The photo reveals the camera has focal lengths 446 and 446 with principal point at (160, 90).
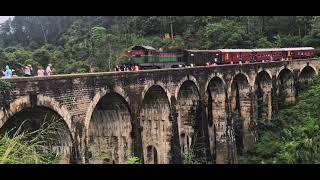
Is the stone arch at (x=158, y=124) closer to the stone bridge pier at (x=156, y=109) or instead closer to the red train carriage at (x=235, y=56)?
the stone bridge pier at (x=156, y=109)

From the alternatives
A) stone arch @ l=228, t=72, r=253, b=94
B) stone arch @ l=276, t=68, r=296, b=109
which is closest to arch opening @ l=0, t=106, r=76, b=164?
stone arch @ l=228, t=72, r=253, b=94

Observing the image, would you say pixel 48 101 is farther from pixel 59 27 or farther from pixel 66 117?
pixel 59 27

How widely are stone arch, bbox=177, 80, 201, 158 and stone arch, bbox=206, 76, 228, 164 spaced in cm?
190

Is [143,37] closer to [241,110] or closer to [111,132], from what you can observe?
[241,110]

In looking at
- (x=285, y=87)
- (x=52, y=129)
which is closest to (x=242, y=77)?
(x=285, y=87)

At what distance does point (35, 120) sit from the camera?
1335 cm

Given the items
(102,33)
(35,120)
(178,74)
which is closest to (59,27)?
(102,33)

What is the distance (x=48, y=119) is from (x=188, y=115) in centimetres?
1179

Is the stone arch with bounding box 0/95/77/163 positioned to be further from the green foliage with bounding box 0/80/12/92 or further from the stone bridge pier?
the green foliage with bounding box 0/80/12/92

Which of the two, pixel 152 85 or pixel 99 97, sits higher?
pixel 152 85

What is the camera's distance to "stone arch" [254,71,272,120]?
30689 mm

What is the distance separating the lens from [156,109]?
803 inches
